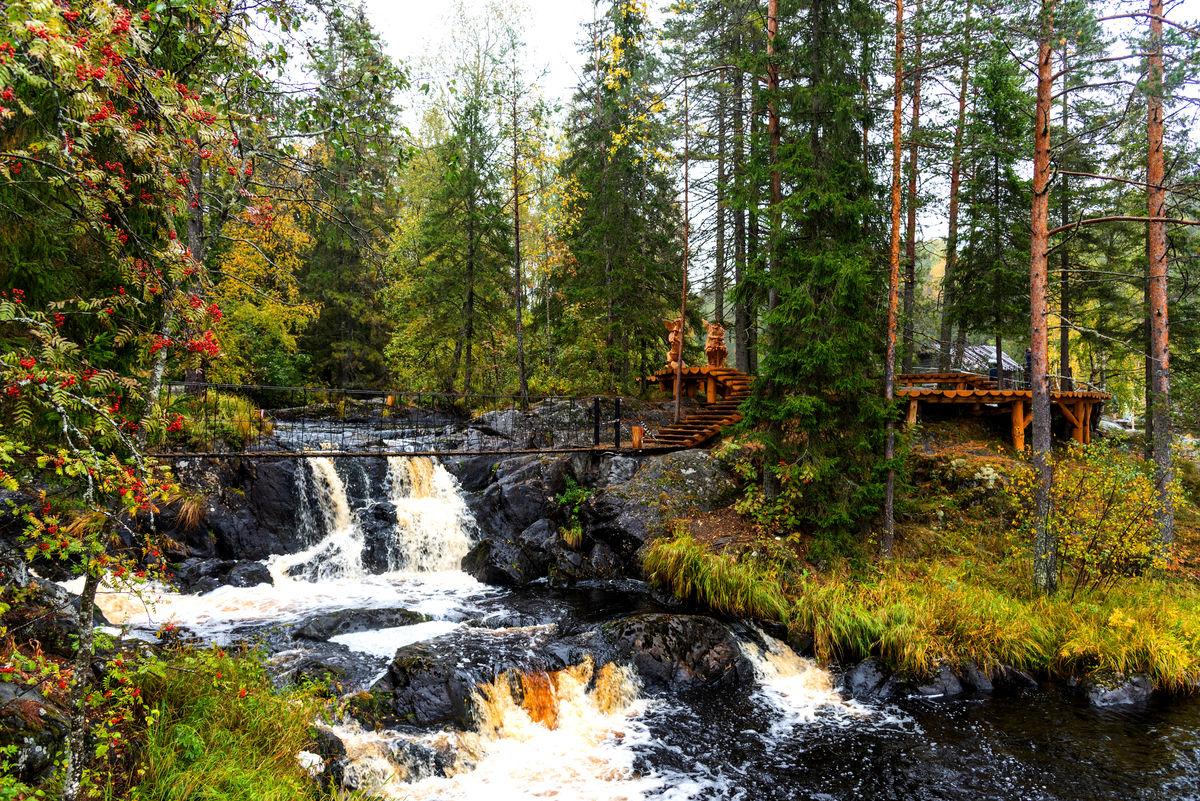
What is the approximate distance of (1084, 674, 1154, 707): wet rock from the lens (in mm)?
8047

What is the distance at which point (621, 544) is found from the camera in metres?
12.7

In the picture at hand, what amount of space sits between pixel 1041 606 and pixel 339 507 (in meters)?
13.6

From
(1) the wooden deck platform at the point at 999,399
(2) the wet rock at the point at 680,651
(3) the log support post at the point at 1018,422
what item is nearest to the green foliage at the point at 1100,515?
(1) the wooden deck platform at the point at 999,399

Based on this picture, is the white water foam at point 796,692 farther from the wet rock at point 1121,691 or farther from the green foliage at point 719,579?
the wet rock at point 1121,691

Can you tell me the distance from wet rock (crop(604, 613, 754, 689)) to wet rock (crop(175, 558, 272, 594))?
6853 millimetres

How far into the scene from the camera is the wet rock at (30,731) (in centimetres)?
361

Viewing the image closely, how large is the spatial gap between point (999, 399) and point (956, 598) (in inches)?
267

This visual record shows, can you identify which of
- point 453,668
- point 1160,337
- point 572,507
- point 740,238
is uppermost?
point 740,238

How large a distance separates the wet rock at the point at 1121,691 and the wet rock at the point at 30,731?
36.1ft

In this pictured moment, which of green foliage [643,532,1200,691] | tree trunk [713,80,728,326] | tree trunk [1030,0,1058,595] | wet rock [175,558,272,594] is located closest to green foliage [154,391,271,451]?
wet rock [175,558,272,594]

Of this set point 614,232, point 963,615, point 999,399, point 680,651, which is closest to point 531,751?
point 680,651

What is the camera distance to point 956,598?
954 cm

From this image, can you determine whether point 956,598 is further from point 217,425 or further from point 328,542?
point 217,425

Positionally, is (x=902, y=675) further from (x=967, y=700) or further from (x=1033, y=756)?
(x=1033, y=756)
